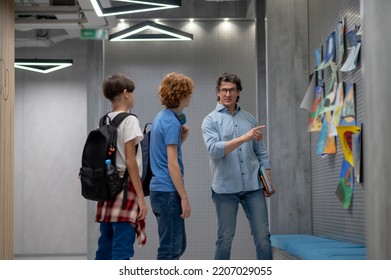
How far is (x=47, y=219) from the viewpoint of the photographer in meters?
11.2

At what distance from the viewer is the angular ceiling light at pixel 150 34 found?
7.58 metres

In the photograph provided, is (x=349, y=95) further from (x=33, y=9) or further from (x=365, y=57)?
(x=33, y=9)

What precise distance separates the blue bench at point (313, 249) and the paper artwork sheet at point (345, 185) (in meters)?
0.32

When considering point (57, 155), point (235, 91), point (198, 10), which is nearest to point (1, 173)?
point (235, 91)

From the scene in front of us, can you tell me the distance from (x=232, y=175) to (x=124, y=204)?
38.8 inches

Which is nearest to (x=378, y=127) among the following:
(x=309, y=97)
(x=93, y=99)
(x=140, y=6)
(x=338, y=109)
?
(x=338, y=109)

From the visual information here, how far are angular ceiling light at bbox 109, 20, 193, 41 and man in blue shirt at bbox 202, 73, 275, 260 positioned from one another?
3.39m

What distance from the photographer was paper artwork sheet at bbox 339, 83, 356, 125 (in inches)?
191

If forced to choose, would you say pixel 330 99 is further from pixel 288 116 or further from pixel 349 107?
pixel 288 116

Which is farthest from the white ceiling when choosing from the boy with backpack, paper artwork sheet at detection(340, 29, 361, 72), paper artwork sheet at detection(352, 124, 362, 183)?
the boy with backpack

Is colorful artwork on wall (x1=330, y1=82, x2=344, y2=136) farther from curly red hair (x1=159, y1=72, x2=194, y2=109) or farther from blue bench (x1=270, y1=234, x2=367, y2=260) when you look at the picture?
curly red hair (x1=159, y1=72, x2=194, y2=109)

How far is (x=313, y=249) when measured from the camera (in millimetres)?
4586

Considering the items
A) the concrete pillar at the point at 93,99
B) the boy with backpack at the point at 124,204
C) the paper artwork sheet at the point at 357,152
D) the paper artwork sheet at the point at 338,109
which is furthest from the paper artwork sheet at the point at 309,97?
the boy with backpack at the point at 124,204

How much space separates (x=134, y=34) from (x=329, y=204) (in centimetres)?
357
